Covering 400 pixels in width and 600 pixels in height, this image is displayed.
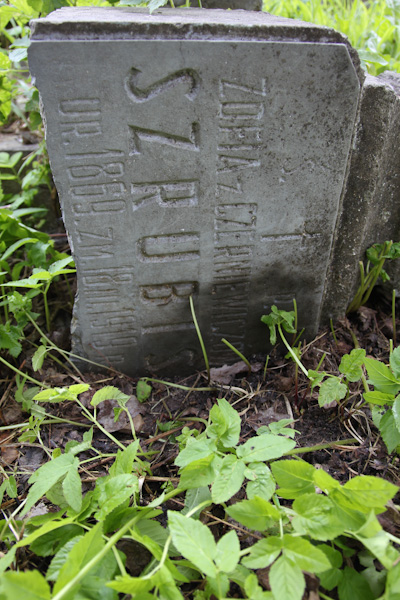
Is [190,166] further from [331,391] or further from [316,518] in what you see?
[316,518]

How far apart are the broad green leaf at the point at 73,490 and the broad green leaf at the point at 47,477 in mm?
20

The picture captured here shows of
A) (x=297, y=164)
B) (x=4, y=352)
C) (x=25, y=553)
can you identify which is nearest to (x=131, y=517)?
(x=25, y=553)

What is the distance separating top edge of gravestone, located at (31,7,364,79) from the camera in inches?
50.3

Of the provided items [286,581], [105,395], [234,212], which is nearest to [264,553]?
[286,581]

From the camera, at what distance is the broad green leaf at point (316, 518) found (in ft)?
3.31

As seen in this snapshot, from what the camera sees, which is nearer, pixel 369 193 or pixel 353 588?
pixel 353 588

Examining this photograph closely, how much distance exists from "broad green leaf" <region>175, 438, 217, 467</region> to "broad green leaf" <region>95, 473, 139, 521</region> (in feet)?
0.39

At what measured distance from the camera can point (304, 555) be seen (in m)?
0.96

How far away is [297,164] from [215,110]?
1.05ft

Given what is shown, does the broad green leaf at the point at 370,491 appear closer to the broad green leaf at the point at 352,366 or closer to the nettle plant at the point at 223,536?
the nettle plant at the point at 223,536

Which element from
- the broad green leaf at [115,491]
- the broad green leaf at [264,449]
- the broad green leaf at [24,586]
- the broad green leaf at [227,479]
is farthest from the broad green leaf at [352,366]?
the broad green leaf at [24,586]

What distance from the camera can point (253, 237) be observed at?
167 cm

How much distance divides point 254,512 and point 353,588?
10.7 inches

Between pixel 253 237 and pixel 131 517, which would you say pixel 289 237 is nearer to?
pixel 253 237
